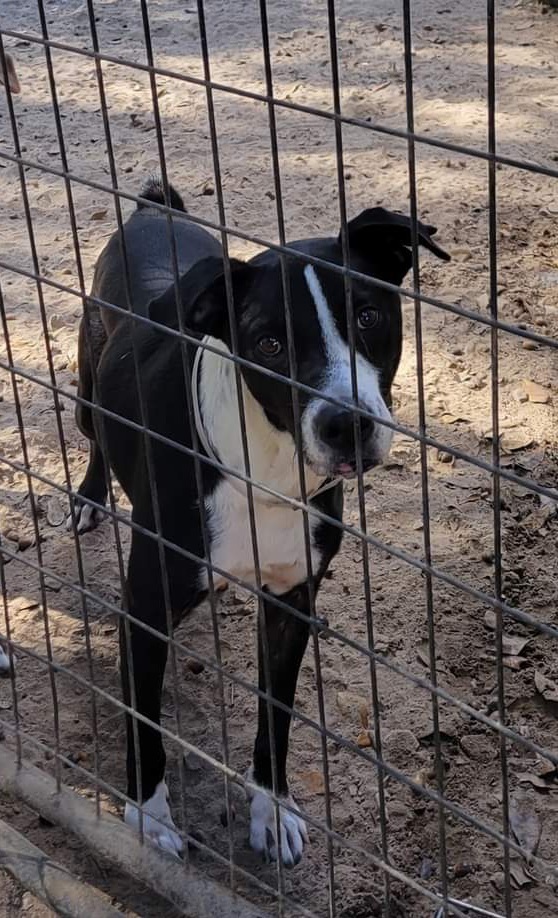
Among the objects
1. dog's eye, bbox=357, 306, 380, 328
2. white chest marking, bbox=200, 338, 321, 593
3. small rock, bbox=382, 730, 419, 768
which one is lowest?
small rock, bbox=382, 730, 419, 768

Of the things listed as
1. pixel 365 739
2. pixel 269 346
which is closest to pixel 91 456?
pixel 365 739

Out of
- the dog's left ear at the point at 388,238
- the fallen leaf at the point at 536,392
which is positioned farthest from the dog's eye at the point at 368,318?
the fallen leaf at the point at 536,392

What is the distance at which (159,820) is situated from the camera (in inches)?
122

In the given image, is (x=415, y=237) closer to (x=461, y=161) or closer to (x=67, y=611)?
(x=67, y=611)

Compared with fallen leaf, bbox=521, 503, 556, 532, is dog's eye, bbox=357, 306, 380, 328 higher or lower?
higher

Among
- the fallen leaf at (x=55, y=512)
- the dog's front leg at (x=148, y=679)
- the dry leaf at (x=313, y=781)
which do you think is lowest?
the fallen leaf at (x=55, y=512)

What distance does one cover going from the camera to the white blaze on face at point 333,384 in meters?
2.36

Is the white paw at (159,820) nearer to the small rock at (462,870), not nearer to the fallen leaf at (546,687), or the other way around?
the small rock at (462,870)

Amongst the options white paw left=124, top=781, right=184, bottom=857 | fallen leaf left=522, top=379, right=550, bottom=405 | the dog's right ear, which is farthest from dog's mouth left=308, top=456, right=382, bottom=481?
fallen leaf left=522, top=379, right=550, bottom=405

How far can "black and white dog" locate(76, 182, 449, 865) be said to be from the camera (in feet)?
8.13

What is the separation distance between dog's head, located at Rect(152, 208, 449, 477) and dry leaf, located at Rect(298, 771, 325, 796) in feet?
3.46

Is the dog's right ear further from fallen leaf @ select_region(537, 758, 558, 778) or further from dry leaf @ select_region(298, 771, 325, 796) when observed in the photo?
fallen leaf @ select_region(537, 758, 558, 778)

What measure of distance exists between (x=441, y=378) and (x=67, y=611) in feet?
5.57

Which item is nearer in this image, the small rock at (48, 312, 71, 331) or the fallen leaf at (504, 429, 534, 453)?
the fallen leaf at (504, 429, 534, 453)
